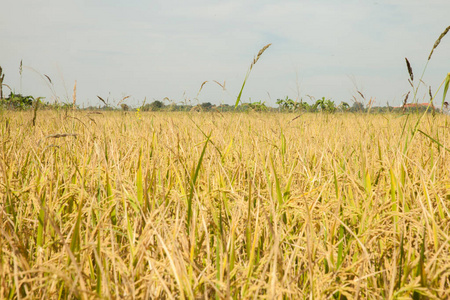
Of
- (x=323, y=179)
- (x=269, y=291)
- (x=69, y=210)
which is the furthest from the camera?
(x=323, y=179)

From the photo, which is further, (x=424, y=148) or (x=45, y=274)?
(x=424, y=148)

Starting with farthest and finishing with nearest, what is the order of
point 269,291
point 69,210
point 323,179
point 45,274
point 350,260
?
point 323,179 < point 69,210 < point 350,260 < point 45,274 < point 269,291

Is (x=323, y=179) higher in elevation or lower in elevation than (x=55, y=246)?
higher

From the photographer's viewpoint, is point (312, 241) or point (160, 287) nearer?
point (160, 287)

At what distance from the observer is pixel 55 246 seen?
0.94 metres

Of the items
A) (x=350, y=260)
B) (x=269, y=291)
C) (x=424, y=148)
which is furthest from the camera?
(x=424, y=148)

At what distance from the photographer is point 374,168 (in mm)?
1440

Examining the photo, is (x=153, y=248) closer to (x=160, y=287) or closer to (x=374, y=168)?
(x=160, y=287)

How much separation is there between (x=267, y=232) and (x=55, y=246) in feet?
2.05

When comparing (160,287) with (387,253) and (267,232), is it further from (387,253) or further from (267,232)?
(387,253)

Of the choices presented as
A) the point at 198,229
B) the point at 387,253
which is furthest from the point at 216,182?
the point at 387,253

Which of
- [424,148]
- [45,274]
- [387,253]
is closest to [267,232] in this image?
[387,253]

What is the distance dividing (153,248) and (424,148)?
1.66 metres

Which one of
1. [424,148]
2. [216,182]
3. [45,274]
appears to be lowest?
[45,274]
